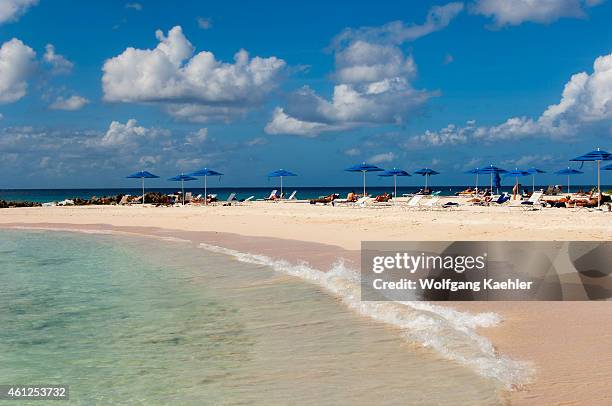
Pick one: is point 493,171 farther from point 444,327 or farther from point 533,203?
point 444,327

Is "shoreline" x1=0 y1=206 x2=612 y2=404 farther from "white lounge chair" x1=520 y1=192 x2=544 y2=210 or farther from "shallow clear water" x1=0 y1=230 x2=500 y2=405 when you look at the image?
"white lounge chair" x1=520 y1=192 x2=544 y2=210

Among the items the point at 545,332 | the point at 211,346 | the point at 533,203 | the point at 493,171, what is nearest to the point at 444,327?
the point at 545,332

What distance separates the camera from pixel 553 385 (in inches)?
146

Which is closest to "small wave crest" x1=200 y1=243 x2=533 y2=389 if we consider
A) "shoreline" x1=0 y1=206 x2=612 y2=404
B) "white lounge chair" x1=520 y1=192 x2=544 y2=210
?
"shoreline" x1=0 y1=206 x2=612 y2=404

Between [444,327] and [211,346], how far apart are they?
2218 mm

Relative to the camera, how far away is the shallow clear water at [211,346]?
13.0ft

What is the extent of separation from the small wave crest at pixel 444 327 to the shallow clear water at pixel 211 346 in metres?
0.15

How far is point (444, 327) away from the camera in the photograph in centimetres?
539

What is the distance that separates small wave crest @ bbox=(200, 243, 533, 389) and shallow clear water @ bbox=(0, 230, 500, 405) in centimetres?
15

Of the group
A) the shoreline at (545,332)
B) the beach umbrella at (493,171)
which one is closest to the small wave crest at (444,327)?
the shoreline at (545,332)

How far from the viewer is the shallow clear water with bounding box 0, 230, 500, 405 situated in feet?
13.0

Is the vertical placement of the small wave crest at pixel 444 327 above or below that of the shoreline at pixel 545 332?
below

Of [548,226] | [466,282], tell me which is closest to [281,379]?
[466,282]

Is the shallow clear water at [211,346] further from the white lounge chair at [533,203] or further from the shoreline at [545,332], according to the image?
the white lounge chair at [533,203]
